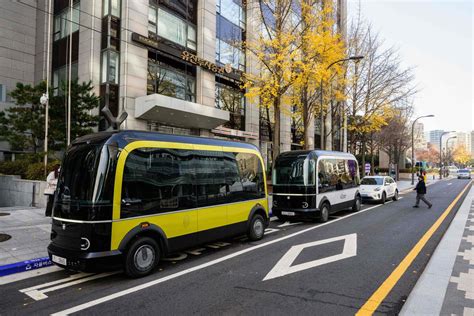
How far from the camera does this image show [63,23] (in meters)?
20.0

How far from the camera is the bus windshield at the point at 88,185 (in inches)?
194

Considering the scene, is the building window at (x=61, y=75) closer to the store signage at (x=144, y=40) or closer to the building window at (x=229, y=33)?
the store signage at (x=144, y=40)

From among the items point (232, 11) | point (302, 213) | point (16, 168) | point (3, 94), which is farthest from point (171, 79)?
point (302, 213)

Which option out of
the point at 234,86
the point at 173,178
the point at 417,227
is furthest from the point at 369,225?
the point at 234,86

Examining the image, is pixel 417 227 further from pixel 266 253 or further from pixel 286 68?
pixel 286 68

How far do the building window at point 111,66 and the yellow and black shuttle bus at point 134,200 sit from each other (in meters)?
12.5

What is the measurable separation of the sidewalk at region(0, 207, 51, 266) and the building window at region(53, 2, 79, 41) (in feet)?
42.5

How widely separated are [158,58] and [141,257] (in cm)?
1559

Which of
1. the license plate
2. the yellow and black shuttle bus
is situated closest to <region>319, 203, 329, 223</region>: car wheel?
the yellow and black shuttle bus

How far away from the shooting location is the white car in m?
16.8

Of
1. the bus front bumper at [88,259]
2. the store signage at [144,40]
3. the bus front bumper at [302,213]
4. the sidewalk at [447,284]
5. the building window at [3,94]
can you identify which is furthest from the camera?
the building window at [3,94]

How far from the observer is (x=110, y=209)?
16.3 feet

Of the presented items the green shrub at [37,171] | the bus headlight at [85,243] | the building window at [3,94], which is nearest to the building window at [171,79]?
the green shrub at [37,171]

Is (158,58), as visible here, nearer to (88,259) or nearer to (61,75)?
(61,75)
